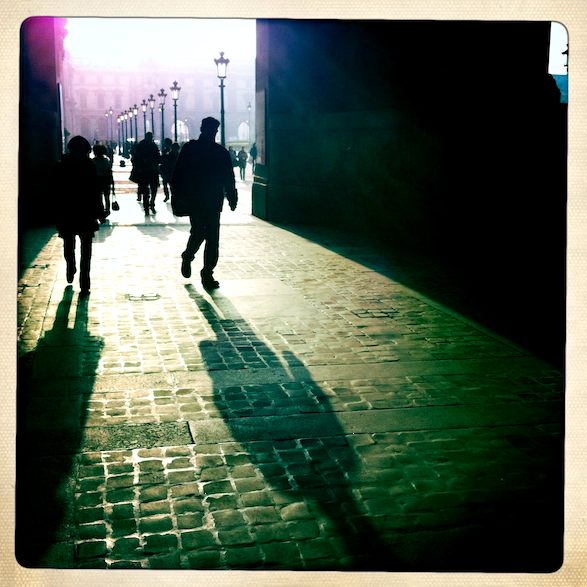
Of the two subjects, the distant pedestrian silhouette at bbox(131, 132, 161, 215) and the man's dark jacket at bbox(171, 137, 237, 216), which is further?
the distant pedestrian silhouette at bbox(131, 132, 161, 215)

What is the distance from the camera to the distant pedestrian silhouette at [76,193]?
8.53 metres

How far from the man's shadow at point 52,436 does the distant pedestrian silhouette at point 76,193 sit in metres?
1.29

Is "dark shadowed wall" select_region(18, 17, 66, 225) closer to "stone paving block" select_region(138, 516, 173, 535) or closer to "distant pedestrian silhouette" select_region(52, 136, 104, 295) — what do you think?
"distant pedestrian silhouette" select_region(52, 136, 104, 295)

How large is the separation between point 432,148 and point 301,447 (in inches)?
345

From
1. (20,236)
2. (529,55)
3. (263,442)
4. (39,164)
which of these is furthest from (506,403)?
(39,164)

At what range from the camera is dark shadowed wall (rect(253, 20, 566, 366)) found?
32.3ft

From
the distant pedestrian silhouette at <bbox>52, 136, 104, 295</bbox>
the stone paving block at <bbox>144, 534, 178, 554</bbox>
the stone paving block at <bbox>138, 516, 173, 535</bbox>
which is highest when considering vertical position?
the distant pedestrian silhouette at <bbox>52, 136, 104, 295</bbox>

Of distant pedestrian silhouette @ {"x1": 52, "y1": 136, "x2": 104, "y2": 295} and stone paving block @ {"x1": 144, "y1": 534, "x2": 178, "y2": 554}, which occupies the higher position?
distant pedestrian silhouette @ {"x1": 52, "y1": 136, "x2": 104, "y2": 295}

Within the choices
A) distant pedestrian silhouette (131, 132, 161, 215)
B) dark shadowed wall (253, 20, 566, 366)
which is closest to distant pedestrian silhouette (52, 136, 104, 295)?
dark shadowed wall (253, 20, 566, 366)

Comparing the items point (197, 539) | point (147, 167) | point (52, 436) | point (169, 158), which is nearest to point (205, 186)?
point (52, 436)

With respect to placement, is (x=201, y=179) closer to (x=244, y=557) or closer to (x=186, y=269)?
(x=186, y=269)

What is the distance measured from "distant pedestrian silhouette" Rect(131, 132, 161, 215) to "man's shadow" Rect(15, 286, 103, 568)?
10587 millimetres

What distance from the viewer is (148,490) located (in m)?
4.08

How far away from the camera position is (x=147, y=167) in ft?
60.8
